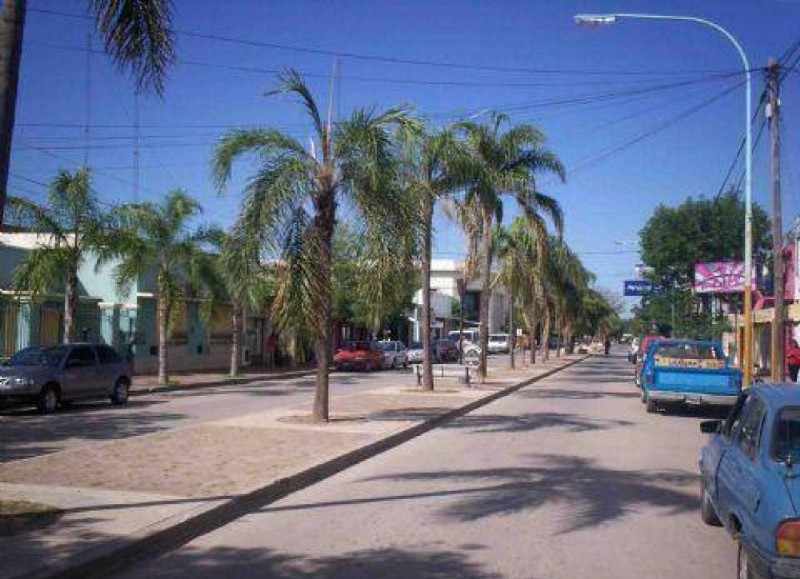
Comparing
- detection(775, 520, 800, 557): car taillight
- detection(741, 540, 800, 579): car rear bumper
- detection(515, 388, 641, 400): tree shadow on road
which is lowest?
detection(515, 388, 641, 400): tree shadow on road

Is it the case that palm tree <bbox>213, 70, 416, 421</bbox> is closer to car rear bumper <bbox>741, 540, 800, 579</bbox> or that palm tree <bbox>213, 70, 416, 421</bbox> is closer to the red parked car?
car rear bumper <bbox>741, 540, 800, 579</bbox>

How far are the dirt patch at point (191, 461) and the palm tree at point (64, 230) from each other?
11429 millimetres

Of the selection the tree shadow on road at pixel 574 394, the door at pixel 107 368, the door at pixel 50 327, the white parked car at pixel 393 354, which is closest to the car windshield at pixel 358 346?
the white parked car at pixel 393 354

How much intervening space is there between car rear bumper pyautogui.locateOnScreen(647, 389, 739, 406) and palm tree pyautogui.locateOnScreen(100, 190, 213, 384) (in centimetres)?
1529

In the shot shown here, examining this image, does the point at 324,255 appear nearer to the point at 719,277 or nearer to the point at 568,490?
the point at 568,490

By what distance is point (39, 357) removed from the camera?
68.1ft

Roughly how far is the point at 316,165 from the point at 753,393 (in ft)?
33.3

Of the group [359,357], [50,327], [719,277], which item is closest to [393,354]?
[359,357]

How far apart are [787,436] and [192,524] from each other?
4987mm

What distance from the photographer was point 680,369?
2080cm

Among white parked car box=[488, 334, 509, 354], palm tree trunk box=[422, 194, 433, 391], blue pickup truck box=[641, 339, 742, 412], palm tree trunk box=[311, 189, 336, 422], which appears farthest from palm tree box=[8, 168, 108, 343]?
white parked car box=[488, 334, 509, 354]

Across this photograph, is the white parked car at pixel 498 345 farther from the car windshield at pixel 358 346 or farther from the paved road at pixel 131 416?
the paved road at pixel 131 416

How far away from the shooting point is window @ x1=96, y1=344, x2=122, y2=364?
22250 millimetres

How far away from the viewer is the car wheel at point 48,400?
1992 centimetres
